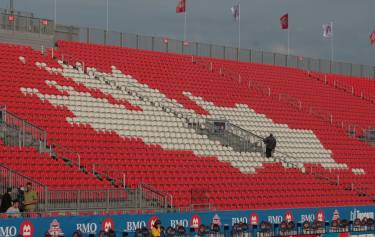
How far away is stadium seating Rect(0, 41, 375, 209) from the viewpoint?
32.0 meters

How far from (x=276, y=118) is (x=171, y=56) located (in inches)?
300

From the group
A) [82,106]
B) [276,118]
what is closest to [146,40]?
[276,118]

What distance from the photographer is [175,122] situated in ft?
126

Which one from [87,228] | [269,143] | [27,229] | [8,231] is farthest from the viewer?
[269,143]

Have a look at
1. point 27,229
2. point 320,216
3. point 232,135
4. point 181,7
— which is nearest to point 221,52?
point 181,7

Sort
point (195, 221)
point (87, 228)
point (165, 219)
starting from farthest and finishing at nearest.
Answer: point (195, 221) → point (165, 219) → point (87, 228)

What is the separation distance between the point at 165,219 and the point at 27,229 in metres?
5.29

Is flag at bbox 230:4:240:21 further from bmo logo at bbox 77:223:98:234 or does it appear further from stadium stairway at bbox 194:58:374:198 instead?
bmo logo at bbox 77:223:98:234

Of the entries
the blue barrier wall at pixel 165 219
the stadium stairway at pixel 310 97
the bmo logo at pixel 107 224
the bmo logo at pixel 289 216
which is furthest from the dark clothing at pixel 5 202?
the stadium stairway at pixel 310 97

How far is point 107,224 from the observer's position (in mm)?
24125

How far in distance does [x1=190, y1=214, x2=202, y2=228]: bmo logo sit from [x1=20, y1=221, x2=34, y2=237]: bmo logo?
249 inches

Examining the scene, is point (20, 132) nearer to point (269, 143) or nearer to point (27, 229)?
point (27, 229)

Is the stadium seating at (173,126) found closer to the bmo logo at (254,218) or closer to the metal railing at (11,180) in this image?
the metal railing at (11,180)

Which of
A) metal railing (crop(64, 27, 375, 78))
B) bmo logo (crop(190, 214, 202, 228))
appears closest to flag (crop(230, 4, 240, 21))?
metal railing (crop(64, 27, 375, 78))
